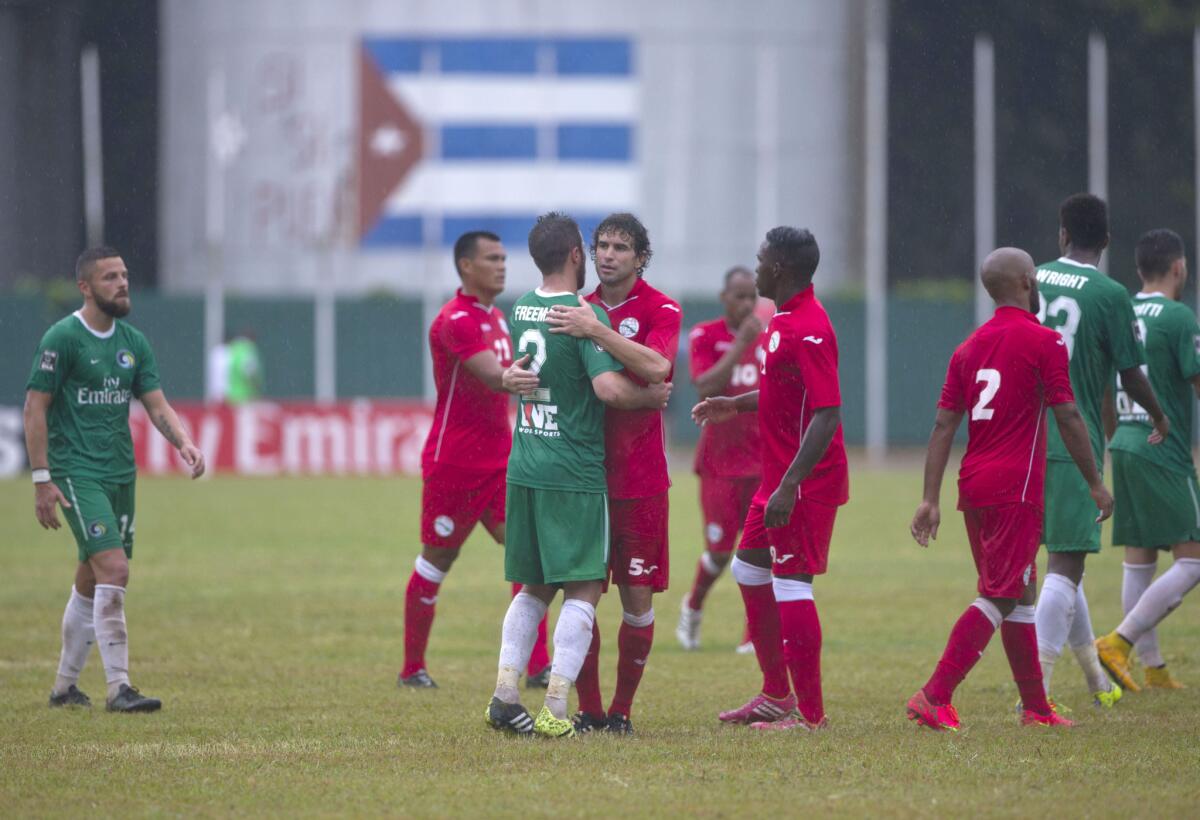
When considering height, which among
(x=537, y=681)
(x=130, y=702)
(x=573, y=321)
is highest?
(x=573, y=321)

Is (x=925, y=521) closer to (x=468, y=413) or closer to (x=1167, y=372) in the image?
(x=1167, y=372)

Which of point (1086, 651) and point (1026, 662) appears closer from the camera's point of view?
point (1026, 662)

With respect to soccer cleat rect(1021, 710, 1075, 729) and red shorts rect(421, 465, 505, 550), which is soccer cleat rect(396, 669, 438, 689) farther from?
soccer cleat rect(1021, 710, 1075, 729)

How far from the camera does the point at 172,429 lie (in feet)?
29.5

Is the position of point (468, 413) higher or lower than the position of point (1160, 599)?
higher

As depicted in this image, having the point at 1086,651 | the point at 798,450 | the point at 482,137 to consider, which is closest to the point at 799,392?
the point at 798,450

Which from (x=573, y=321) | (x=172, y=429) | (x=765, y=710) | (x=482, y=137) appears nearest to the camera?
(x=573, y=321)

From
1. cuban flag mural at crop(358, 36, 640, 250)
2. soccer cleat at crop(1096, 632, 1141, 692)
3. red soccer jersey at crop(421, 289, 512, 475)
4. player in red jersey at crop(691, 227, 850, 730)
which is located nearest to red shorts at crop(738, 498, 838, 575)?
player in red jersey at crop(691, 227, 850, 730)

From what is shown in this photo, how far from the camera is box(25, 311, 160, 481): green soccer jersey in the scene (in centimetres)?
875

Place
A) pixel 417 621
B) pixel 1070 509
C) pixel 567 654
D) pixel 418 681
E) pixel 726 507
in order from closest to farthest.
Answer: pixel 567 654
pixel 1070 509
pixel 418 681
pixel 417 621
pixel 726 507

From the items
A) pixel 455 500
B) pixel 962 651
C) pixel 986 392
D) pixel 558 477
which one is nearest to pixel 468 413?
pixel 455 500

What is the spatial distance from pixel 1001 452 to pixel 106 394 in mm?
4795

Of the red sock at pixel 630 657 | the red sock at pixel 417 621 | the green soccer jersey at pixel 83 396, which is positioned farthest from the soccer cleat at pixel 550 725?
the green soccer jersey at pixel 83 396

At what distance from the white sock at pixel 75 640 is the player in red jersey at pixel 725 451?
412 centimetres
